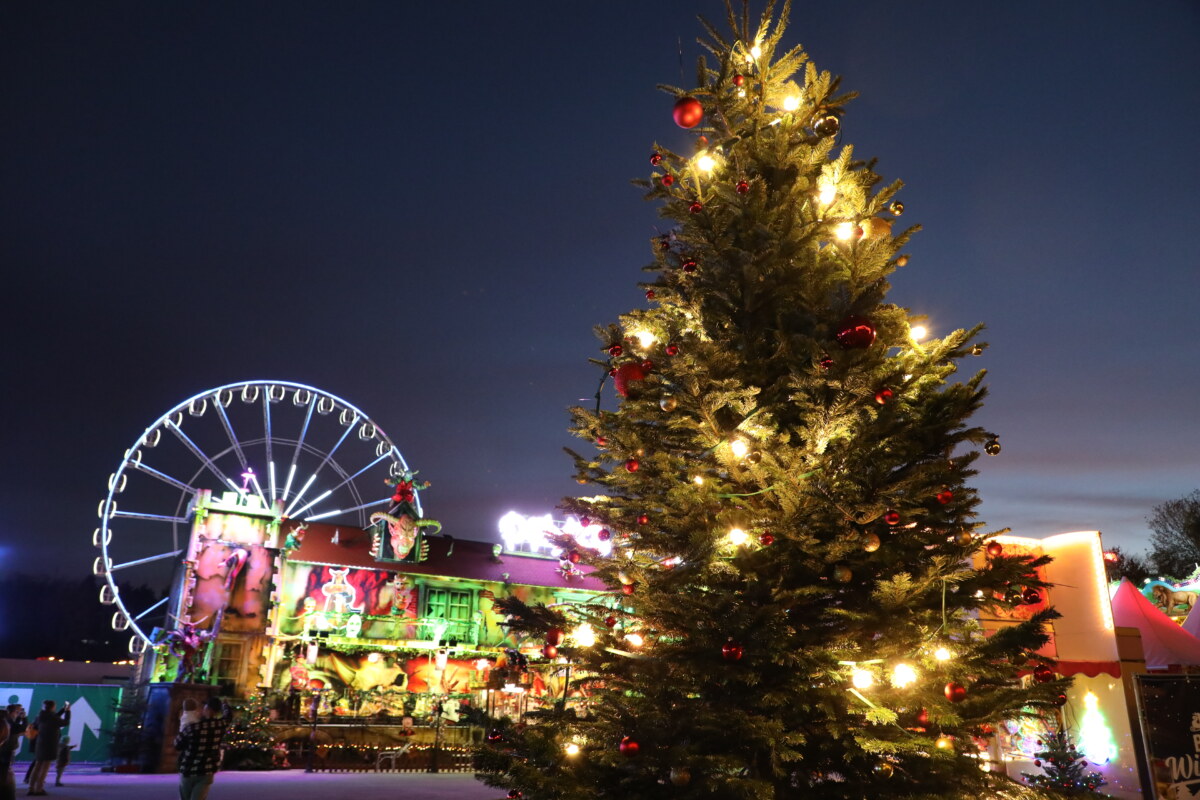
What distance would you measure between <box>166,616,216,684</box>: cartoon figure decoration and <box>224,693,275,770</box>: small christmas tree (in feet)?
4.56

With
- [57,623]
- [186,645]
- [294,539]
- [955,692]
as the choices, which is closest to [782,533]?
[955,692]

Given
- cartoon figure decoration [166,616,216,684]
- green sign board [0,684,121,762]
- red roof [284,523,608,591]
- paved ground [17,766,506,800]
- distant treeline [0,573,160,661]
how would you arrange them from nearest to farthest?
paved ground [17,766,506,800], green sign board [0,684,121,762], cartoon figure decoration [166,616,216,684], red roof [284,523,608,591], distant treeline [0,573,160,661]

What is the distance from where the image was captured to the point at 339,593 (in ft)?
68.7

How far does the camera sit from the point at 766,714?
4.09m

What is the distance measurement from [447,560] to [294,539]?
472cm

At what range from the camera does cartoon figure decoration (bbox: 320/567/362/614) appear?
20.8 m

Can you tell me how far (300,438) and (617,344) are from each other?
19465mm

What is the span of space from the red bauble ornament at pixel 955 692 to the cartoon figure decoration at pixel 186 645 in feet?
60.9

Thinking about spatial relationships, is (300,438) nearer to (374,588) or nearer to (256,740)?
(374,588)

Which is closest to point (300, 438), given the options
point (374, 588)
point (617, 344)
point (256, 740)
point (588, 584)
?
point (374, 588)

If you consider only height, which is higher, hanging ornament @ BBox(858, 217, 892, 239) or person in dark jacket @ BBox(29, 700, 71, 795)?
hanging ornament @ BBox(858, 217, 892, 239)

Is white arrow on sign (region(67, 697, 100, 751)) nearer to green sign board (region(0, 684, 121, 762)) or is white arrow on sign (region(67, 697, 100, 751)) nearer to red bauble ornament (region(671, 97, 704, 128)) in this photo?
green sign board (region(0, 684, 121, 762))

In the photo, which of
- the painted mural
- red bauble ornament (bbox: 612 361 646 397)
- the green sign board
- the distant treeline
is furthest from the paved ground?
the distant treeline

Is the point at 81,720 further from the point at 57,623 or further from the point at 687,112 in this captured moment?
the point at 57,623
